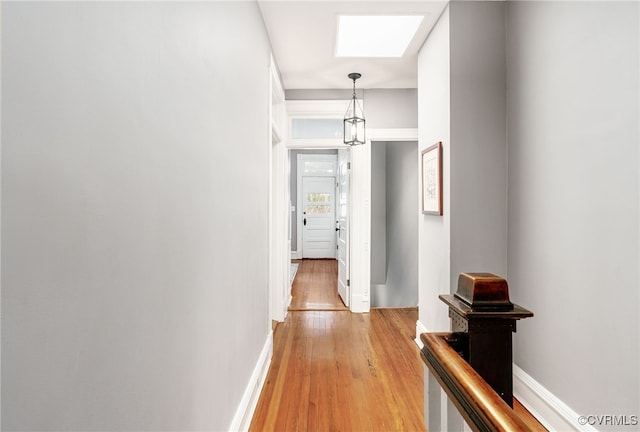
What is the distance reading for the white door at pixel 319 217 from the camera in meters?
8.68

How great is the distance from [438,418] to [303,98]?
3792 mm

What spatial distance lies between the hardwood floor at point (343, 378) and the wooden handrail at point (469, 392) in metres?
1.55

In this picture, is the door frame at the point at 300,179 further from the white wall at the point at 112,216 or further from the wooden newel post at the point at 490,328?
the wooden newel post at the point at 490,328

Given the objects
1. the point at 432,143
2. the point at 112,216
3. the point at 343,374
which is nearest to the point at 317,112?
the point at 432,143

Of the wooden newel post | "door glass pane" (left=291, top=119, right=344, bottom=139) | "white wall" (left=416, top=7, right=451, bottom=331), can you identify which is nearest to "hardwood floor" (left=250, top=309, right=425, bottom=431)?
"white wall" (left=416, top=7, right=451, bottom=331)

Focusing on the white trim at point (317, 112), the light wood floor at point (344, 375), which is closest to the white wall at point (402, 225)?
the light wood floor at point (344, 375)

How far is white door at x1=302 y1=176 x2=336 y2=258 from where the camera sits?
868 centimetres

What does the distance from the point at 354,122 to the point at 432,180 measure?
1.22 meters

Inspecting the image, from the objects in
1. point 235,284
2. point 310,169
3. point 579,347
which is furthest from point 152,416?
point 310,169

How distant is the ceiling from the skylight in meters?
0.06

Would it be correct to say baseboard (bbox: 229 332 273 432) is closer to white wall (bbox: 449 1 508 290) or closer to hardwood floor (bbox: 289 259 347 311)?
white wall (bbox: 449 1 508 290)

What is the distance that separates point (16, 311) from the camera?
486 millimetres

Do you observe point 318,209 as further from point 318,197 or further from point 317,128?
point 317,128

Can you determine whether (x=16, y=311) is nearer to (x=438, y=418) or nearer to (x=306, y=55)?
(x=438, y=418)
